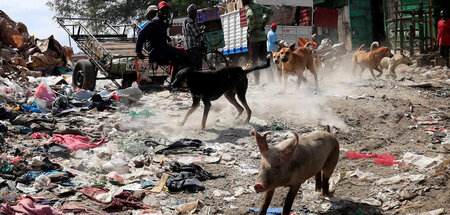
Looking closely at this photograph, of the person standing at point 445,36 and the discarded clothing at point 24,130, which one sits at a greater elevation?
the person standing at point 445,36

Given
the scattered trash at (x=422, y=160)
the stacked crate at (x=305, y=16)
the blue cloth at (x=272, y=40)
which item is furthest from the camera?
the stacked crate at (x=305, y=16)

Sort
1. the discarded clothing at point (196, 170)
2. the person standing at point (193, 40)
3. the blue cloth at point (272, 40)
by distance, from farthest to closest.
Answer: the blue cloth at point (272, 40) → the person standing at point (193, 40) → the discarded clothing at point (196, 170)

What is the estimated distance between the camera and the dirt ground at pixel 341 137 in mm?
4832

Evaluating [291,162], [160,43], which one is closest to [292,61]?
[160,43]

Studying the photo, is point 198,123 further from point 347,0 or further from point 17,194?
point 347,0

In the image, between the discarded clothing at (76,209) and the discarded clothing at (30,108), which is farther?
the discarded clothing at (30,108)

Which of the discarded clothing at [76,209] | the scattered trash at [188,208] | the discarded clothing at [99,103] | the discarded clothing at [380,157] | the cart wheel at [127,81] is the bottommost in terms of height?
the discarded clothing at [380,157]

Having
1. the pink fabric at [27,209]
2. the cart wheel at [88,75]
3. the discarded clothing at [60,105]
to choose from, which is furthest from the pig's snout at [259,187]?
the cart wheel at [88,75]

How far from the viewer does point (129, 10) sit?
3347cm

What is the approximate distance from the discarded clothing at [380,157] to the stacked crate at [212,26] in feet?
40.5

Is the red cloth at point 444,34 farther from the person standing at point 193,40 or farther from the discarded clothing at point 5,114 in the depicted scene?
the discarded clothing at point 5,114

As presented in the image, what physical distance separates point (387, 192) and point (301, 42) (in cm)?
1456

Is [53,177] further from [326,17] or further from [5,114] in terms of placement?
[326,17]

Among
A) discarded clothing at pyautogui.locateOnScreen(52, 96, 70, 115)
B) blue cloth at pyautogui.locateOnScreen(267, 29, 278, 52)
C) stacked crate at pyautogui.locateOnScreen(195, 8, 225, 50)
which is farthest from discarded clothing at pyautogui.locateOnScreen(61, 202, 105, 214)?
stacked crate at pyautogui.locateOnScreen(195, 8, 225, 50)
